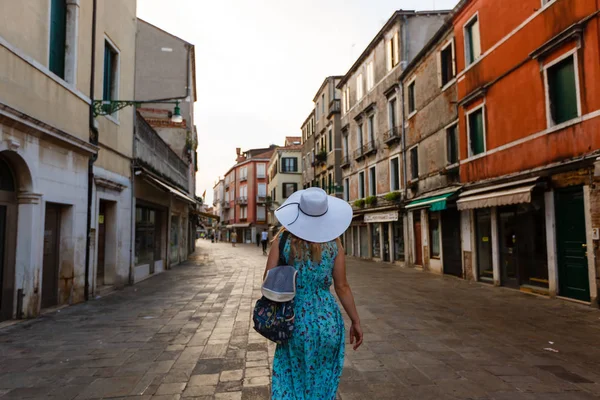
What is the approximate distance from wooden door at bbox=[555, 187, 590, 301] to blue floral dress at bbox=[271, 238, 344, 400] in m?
8.19

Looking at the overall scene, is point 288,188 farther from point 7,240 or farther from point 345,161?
point 7,240

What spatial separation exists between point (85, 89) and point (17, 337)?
18.1ft

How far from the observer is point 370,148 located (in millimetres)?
22094

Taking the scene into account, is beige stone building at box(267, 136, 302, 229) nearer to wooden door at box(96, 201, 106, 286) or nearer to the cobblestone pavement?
wooden door at box(96, 201, 106, 286)

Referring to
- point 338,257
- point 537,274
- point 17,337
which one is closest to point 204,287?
point 17,337

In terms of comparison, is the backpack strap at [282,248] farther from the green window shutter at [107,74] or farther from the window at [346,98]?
the window at [346,98]

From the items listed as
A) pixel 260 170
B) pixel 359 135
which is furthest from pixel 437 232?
pixel 260 170

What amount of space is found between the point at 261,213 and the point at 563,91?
50419 mm

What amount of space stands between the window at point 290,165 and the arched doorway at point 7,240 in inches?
1614

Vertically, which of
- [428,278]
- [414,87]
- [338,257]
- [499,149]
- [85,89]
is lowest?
[428,278]

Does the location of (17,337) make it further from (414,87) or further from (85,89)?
(414,87)

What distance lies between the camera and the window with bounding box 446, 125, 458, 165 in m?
13.9

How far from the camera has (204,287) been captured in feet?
36.1

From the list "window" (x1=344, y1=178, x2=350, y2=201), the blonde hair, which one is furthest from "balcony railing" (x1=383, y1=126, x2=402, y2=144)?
the blonde hair
